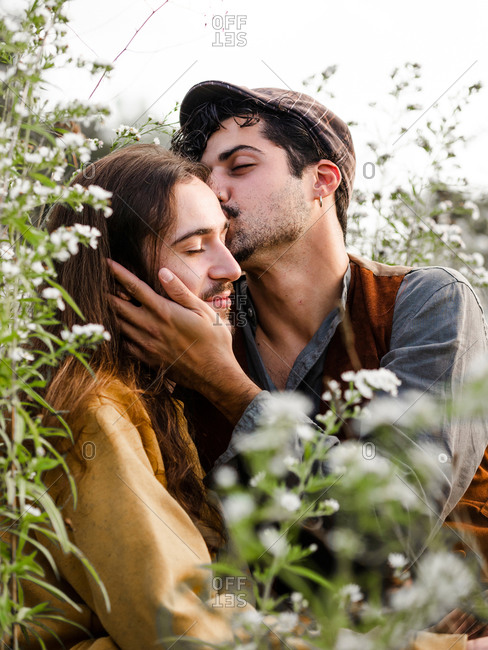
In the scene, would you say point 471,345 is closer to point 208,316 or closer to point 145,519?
point 208,316

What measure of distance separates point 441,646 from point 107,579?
82cm

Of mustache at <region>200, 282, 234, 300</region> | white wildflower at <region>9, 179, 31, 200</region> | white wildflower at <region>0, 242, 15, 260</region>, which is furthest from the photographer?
mustache at <region>200, 282, 234, 300</region>

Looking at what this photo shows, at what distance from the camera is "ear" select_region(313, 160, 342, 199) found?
125 inches

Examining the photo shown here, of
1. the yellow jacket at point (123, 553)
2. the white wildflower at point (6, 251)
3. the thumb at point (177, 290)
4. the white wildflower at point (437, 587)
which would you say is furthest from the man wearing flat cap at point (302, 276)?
the white wildflower at point (437, 587)

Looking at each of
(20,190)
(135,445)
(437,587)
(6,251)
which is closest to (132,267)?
(6,251)

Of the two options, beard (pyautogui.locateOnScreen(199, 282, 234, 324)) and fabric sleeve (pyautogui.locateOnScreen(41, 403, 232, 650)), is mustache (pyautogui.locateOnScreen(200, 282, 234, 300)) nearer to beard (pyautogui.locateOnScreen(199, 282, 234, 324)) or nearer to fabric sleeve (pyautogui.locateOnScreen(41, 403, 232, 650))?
beard (pyautogui.locateOnScreen(199, 282, 234, 324))

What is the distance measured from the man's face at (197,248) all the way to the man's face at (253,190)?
21.1 inches

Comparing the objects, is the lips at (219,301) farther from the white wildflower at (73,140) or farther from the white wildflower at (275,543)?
the white wildflower at (275,543)

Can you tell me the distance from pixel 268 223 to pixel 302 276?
0.32 metres

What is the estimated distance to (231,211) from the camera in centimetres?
284

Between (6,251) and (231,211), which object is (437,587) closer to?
(6,251)

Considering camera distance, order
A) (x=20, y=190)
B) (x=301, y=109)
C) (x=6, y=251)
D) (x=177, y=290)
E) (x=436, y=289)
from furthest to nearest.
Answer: (x=301, y=109) < (x=436, y=289) < (x=177, y=290) < (x=6, y=251) < (x=20, y=190)

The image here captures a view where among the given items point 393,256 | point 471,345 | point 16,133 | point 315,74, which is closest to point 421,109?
point 315,74

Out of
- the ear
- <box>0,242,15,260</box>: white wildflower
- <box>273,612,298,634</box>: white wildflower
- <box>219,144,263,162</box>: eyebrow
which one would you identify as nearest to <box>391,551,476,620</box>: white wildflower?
<box>273,612,298,634</box>: white wildflower
